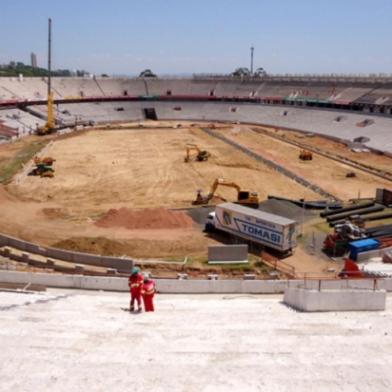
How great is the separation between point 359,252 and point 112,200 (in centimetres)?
1934

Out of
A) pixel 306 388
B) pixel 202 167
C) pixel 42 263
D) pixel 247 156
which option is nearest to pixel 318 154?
pixel 247 156

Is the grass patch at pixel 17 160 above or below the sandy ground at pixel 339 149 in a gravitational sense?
below

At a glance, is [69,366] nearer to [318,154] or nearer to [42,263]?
[42,263]

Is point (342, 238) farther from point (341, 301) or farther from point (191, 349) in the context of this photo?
point (191, 349)

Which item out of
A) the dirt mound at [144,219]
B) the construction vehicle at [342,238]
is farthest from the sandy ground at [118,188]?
the construction vehicle at [342,238]

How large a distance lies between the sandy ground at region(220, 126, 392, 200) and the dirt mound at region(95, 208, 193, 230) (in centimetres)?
1144

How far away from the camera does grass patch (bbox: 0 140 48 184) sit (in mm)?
42284

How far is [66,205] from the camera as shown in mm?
34156

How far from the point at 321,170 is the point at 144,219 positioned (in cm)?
2433

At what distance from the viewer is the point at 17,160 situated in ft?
161

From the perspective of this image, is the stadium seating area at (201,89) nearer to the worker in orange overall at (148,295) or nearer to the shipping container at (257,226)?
the shipping container at (257,226)

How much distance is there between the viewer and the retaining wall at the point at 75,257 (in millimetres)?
21203

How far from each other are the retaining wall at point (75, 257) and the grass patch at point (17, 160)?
58.4ft

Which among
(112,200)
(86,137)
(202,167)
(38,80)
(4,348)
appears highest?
(38,80)
